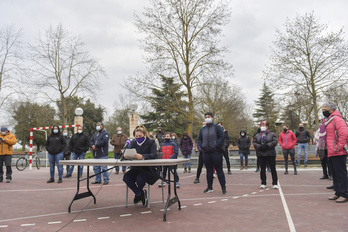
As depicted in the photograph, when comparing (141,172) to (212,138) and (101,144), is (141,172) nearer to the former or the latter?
(212,138)

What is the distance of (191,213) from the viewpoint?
5316mm

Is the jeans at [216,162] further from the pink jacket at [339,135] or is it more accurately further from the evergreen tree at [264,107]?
the evergreen tree at [264,107]

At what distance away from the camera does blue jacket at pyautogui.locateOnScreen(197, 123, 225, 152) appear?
292 inches

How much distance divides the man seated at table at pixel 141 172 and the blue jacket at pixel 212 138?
1799mm

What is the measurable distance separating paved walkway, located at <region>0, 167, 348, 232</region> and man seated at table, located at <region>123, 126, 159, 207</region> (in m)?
0.31

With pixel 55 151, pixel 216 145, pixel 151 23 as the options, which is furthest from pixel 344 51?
pixel 55 151

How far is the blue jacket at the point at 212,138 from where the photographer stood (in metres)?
7.41

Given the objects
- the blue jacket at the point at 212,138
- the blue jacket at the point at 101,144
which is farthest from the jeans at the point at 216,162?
the blue jacket at the point at 101,144

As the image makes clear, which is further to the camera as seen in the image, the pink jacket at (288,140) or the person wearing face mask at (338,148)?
the pink jacket at (288,140)

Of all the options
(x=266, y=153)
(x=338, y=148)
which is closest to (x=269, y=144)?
(x=266, y=153)

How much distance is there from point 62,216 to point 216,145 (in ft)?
12.5

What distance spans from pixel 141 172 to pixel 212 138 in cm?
223

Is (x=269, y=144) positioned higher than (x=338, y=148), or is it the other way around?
(x=269, y=144)

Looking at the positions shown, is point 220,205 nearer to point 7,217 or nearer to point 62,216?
point 62,216
